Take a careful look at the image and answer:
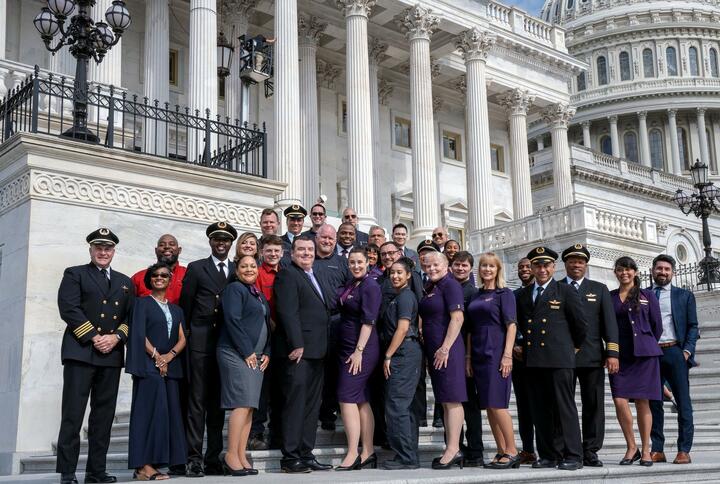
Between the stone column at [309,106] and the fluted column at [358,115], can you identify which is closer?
the fluted column at [358,115]

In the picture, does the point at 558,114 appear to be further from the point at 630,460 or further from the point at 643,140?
the point at 643,140

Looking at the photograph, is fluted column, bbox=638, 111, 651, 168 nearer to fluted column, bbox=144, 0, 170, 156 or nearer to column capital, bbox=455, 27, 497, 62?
column capital, bbox=455, 27, 497, 62

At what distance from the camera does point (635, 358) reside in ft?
29.2

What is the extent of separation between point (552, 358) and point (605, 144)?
80.9 meters

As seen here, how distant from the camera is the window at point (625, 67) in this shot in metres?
85.6

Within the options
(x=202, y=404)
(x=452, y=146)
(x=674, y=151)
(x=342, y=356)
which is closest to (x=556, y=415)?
(x=342, y=356)

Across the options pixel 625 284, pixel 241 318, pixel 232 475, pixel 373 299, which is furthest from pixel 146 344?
pixel 625 284

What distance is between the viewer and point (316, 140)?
2969cm

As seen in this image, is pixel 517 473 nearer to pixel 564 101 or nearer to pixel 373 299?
pixel 373 299

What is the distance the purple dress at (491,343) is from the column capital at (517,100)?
28525 mm

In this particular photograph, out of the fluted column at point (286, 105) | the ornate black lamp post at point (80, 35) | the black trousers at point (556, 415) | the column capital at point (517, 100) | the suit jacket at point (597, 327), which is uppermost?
the column capital at point (517, 100)

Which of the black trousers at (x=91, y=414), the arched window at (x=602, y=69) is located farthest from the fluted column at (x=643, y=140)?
the black trousers at (x=91, y=414)

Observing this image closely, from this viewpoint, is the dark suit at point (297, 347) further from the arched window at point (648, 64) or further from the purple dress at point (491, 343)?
the arched window at point (648, 64)

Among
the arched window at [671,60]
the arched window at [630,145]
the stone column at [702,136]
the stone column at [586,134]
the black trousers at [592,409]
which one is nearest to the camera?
the black trousers at [592,409]
